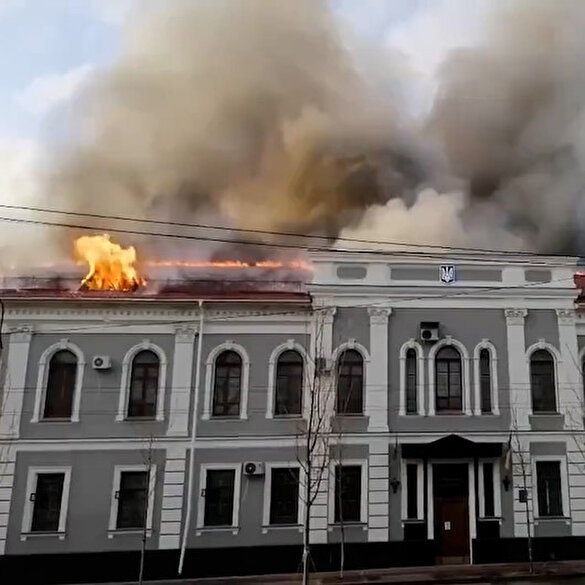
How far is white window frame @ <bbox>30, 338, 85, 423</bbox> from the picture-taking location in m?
18.4

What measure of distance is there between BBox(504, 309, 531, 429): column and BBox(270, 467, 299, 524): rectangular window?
6.54m

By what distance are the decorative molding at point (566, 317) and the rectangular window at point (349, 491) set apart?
7.43m

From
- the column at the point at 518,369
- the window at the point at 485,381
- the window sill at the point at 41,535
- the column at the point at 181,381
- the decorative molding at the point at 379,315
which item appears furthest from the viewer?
the decorative molding at the point at 379,315

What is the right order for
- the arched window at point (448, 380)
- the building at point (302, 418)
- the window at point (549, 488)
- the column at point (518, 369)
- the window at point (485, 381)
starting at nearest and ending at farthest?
1. the building at point (302, 418)
2. the window at point (549, 488)
3. the column at point (518, 369)
4. the window at point (485, 381)
5. the arched window at point (448, 380)

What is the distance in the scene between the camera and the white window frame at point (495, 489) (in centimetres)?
1809

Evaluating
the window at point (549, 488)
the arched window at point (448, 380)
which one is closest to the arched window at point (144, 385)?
the arched window at point (448, 380)

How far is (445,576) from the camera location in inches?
648

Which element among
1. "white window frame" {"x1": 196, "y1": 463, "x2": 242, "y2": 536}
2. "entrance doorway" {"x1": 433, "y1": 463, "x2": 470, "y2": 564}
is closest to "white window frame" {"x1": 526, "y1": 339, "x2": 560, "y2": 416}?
"entrance doorway" {"x1": 433, "y1": 463, "x2": 470, "y2": 564}

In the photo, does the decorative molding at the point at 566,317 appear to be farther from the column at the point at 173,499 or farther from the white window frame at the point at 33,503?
the white window frame at the point at 33,503

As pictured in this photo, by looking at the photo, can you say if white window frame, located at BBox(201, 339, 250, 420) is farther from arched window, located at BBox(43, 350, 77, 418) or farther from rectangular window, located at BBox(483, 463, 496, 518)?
rectangular window, located at BBox(483, 463, 496, 518)

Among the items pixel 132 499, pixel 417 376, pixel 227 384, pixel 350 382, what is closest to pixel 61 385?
pixel 132 499

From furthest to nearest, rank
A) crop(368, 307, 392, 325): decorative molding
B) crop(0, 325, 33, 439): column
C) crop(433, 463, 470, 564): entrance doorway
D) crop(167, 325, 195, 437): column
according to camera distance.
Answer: crop(368, 307, 392, 325): decorative molding < crop(167, 325, 195, 437): column < crop(0, 325, 33, 439): column < crop(433, 463, 470, 564): entrance doorway

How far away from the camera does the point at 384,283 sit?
765 inches

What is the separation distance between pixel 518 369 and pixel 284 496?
25.4 feet
